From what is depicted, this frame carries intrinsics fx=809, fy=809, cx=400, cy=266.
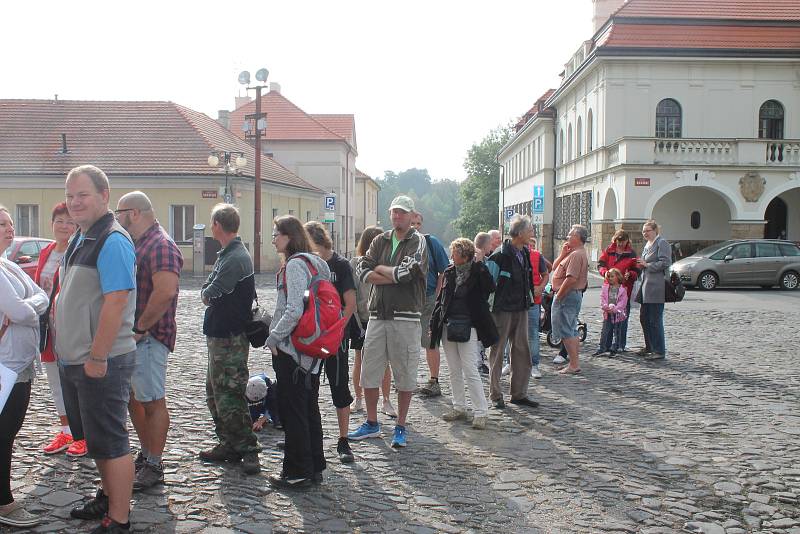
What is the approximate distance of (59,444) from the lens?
6102 mm

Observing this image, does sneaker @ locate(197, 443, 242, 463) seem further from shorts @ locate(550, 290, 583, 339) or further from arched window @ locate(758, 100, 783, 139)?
arched window @ locate(758, 100, 783, 139)

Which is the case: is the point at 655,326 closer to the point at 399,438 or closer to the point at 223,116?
the point at 399,438

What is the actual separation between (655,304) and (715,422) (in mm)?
3853

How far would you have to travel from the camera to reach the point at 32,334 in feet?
16.3

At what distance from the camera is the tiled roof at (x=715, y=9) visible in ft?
112

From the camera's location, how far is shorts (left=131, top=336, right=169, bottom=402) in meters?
5.29

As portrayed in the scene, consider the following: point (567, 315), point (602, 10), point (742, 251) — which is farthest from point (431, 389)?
point (602, 10)

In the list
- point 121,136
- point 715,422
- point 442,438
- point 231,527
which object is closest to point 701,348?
point 715,422

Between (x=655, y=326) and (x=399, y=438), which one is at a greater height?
(x=655, y=326)

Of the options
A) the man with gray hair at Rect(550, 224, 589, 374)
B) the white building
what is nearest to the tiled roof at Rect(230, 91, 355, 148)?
the white building

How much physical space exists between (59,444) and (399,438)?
2.61 meters

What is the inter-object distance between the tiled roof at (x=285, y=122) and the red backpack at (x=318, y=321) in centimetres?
5199

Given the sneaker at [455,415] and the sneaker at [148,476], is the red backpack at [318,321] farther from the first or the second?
the sneaker at [455,415]

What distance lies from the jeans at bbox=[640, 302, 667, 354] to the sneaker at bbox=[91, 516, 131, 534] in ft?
28.2
